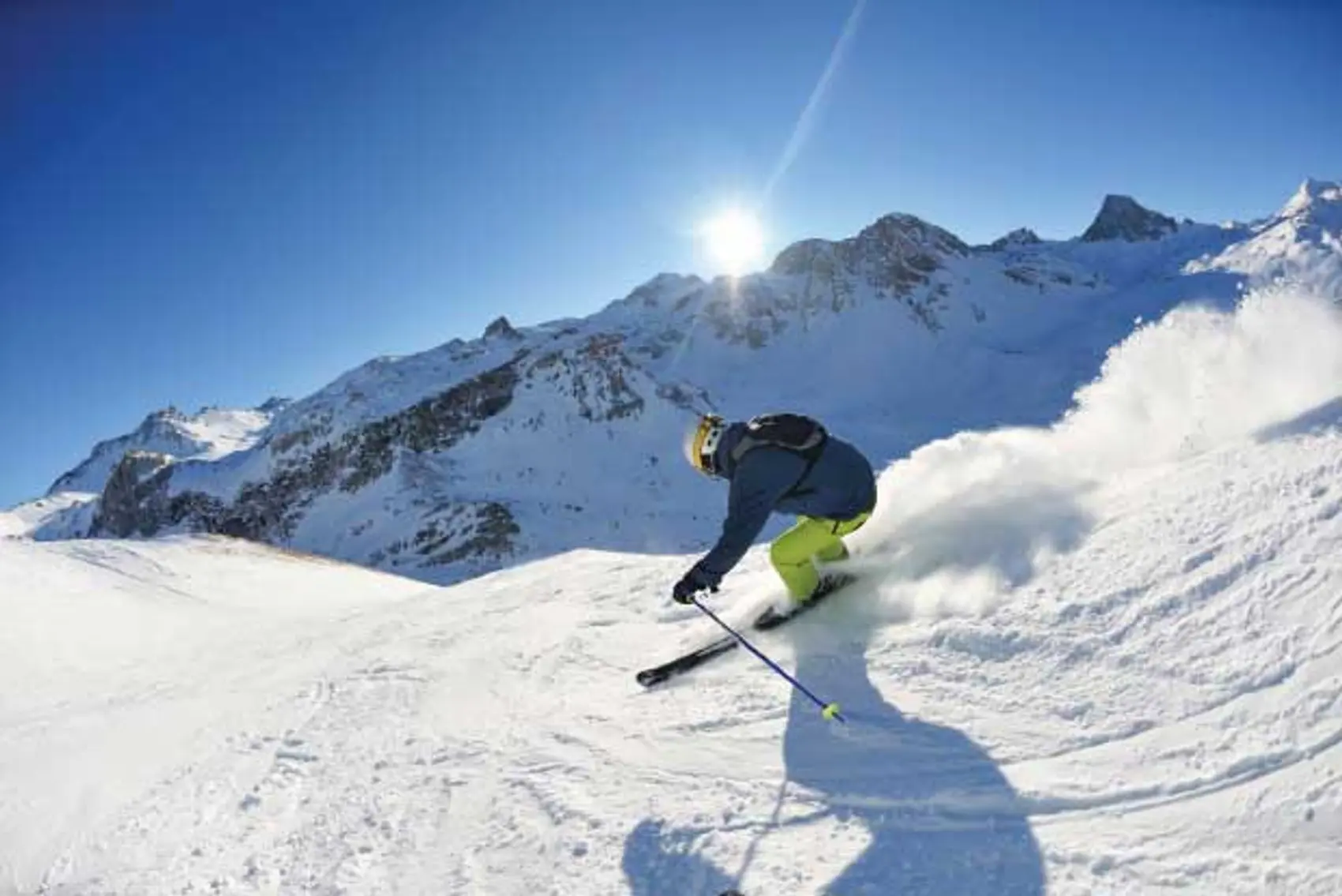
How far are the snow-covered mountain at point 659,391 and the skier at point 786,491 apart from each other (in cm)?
3790

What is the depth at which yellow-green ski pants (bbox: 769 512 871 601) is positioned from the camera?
273 inches

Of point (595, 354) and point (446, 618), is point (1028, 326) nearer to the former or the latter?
point (595, 354)

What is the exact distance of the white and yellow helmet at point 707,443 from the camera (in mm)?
7016

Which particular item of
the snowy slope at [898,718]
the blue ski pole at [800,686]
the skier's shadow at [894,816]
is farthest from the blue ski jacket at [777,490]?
the skier's shadow at [894,816]

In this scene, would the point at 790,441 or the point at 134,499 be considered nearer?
the point at 790,441

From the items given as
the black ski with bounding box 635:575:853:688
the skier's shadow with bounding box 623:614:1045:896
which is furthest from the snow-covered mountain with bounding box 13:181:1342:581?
the skier's shadow with bounding box 623:614:1045:896

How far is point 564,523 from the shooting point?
52.5 metres

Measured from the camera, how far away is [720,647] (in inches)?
261

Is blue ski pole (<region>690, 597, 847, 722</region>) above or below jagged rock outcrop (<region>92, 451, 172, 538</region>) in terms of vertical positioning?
below

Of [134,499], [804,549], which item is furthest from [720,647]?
[134,499]

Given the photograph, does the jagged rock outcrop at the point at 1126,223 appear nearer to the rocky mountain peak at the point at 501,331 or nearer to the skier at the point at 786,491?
the rocky mountain peak at the point at 501,331

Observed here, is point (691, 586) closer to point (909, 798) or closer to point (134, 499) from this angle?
point (909, 798)

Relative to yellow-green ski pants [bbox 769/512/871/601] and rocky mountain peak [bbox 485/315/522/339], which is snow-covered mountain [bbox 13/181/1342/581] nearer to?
rocky mountain peak [bbox 485/315/522/339]

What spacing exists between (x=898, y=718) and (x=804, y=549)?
7.30ft
